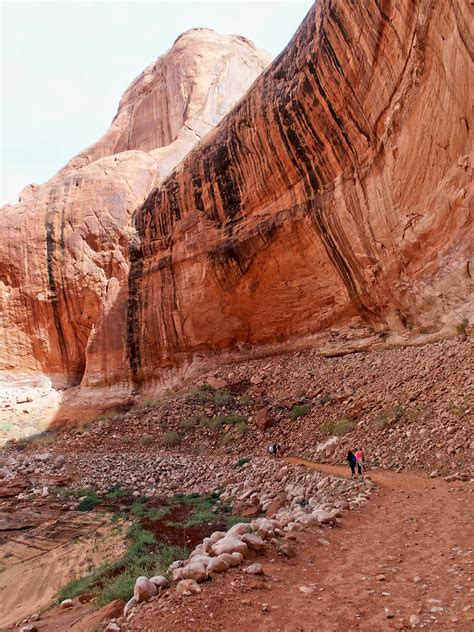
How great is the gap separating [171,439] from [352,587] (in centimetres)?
1131

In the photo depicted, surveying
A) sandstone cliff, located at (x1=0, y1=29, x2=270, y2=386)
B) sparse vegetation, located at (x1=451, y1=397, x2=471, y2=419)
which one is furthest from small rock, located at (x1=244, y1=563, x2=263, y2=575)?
sandstone cliff, located at (x1=0, y1=29, x2=270, y2=386)

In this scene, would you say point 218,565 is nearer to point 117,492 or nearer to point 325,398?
point 117,492

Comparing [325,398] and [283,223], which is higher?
[283,223]

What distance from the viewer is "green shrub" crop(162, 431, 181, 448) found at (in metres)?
14.2

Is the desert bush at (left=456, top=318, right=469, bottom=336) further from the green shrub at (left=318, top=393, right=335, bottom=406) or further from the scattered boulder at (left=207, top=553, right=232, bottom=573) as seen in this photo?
the scattered boulder at (left=207, top=553, right=232, bottom=573)

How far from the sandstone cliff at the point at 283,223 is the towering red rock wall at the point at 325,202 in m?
0.05

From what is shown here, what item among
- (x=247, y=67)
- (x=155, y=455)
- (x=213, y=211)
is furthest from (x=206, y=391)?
(x=247, y=67)

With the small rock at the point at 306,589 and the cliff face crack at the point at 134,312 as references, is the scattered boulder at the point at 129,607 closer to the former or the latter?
the small rock at the point at 306,589

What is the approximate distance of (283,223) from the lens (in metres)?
16.5

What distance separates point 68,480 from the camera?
40.6 feet

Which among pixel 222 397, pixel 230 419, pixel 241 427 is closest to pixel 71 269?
pixel 222 397

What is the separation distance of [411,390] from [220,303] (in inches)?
416

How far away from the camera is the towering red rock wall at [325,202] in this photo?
1111cm

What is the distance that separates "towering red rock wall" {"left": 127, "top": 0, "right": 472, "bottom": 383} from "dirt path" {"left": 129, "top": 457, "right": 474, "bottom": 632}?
7.77m
